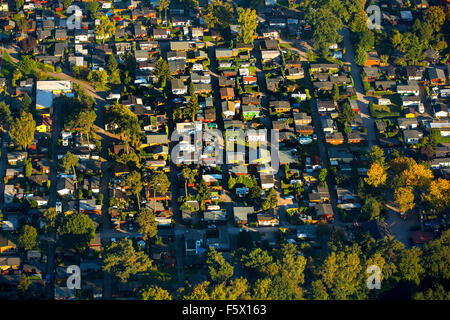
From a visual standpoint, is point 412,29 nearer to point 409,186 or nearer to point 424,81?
point 424,81

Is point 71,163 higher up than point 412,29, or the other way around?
point 412,29

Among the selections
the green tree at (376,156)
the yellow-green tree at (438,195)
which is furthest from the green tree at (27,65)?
the yellow-green tree at (438,195)

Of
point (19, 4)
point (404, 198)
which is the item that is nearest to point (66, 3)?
point (19, 4)

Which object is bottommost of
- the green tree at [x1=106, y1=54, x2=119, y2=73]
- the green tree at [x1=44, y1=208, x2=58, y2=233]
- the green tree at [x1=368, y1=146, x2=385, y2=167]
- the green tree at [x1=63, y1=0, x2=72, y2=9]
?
the green tree at [x1=44, y1=208, x2=58, y2=233]

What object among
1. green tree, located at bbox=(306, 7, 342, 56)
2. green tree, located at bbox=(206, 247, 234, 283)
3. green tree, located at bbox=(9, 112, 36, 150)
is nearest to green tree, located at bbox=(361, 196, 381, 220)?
green tree, located at bbox=(206, 247, 234, 283)

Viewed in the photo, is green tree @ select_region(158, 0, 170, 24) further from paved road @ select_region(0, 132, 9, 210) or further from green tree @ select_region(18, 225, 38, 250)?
green tree @ select_region(18, 225, 38, 250)

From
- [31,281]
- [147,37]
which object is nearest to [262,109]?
[147,37]


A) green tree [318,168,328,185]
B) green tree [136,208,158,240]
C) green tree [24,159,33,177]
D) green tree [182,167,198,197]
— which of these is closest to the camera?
green tree [136,208,158,240]

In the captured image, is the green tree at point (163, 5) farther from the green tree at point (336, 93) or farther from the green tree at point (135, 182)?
the green tree at point (135, 182)
